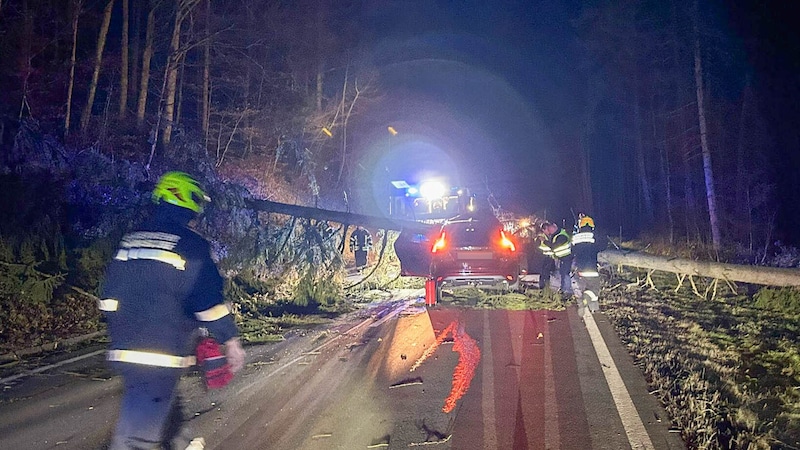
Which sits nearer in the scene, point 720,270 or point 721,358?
point 721,358

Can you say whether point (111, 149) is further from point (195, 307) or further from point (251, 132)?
point (195, 307)

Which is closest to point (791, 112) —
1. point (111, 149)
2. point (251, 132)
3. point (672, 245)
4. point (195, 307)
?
point (672, 245)

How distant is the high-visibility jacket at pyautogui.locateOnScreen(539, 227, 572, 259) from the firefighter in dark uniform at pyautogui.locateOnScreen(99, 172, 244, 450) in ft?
28.1

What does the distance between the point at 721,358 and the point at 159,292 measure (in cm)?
645

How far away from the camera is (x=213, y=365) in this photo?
333cm

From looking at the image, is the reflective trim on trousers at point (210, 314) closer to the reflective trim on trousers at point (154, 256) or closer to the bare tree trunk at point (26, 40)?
the reflective trim on trousers at point (154, 256)

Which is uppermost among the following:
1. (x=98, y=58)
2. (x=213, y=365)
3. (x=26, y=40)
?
(x=26, y=40)

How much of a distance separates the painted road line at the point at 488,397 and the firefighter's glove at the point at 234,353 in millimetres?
2208

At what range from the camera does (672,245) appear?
20.1 m

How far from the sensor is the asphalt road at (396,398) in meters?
4.93

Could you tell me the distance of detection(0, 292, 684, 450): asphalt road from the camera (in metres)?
4.93

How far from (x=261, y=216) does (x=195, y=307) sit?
10726mm

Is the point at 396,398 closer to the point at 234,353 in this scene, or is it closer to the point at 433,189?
the point at 234,353

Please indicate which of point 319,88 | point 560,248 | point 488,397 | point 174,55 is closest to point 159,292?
point 488,397
